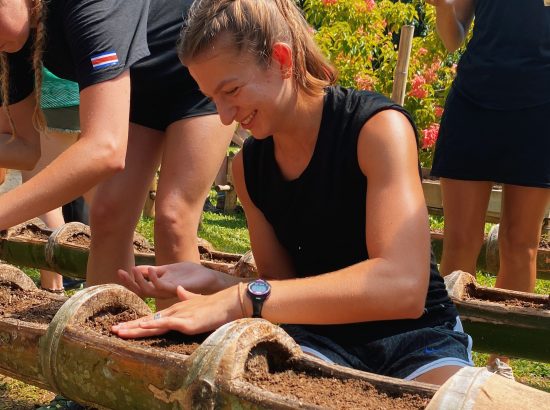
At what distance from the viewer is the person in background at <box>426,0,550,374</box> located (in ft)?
10.7

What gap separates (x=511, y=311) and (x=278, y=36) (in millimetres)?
1336

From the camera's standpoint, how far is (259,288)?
195 cm

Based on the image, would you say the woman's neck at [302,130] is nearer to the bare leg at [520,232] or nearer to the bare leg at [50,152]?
the bare leg at [520,232]

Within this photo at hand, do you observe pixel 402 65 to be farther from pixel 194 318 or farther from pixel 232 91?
pixel 194 318

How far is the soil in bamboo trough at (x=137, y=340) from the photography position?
190 centimetres

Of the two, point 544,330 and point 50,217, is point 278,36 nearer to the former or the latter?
point 544,330

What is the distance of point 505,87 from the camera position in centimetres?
329

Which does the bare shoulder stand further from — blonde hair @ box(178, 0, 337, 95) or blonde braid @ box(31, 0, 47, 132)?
blonde braid @ box(31, 0, 47, 132)

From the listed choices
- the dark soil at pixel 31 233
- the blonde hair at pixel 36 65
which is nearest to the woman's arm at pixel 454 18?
the blonde hair at pixel 36 65

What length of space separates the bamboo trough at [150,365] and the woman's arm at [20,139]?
1119 mm

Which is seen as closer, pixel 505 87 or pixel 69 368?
pixel 69 368

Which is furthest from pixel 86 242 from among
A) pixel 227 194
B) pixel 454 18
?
pixel 227 194

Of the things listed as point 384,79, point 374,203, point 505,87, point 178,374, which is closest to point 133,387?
point 178,374

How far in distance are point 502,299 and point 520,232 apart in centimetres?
38
